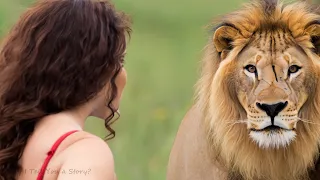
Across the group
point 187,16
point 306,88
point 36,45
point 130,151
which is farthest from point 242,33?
point 187,16

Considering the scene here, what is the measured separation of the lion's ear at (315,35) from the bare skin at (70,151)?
119 centimetres

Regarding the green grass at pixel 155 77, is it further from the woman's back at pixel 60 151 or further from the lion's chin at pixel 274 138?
the woman's back at pixel 60 151

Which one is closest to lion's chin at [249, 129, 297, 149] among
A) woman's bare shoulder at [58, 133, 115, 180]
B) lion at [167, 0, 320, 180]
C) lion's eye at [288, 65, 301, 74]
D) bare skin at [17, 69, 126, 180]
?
lion at [167, 0, 320, 180]

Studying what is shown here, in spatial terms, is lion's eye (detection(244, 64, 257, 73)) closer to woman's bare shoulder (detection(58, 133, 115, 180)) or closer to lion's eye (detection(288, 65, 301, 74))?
lion's eye (detection(288, 65, 301, 74))

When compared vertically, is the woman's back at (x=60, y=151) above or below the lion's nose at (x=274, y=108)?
above

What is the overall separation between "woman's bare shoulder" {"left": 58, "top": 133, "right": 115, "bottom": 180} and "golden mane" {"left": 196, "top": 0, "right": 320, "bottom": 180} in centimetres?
128

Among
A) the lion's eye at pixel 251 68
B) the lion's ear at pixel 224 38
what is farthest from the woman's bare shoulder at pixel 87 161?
the lion's ear at pixel 224 38

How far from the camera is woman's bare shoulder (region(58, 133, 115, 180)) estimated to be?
62.4 inches

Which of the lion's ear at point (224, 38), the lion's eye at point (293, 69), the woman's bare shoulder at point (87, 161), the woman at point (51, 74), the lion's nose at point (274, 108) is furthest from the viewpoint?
the lion's ear at point (224, 38)

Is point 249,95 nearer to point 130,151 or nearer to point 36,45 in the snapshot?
point 36,45

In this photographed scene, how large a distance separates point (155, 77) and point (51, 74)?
4995mm

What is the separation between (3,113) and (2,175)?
0.14 m

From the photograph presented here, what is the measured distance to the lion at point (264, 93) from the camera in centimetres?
270

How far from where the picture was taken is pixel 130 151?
19.0ft
